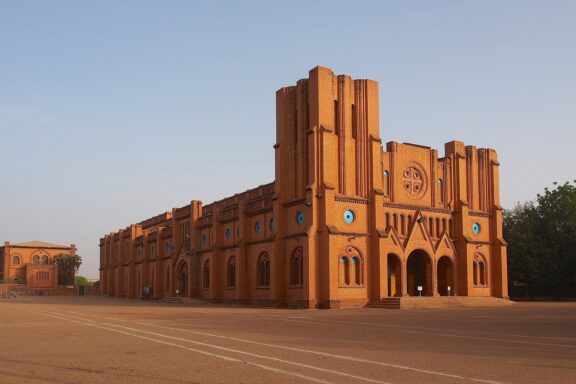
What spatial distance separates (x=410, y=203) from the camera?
162 ft

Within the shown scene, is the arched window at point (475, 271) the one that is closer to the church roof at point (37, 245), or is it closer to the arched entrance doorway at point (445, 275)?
the arched entrance doorway at point (445, 275)

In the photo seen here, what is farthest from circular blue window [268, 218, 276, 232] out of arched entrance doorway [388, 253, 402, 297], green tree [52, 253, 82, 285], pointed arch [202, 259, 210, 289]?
green tree [52, 253, 82, 285]

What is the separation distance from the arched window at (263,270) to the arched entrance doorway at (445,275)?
15.0m

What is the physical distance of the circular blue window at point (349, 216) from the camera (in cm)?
4438

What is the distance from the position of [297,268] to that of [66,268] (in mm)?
95319

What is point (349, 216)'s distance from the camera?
146 feet

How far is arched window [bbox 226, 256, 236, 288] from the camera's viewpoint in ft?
179

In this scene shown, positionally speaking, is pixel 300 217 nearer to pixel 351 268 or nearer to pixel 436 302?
pixel 351 268

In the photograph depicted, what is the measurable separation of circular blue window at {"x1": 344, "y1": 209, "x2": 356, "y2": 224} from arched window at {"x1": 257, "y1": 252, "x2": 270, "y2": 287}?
800 centimetres

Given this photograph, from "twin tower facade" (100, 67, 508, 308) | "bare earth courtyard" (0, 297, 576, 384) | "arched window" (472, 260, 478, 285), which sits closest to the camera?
"bare earth courtyard" (0, 297, 576, 384)

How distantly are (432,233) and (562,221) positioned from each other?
18812mm

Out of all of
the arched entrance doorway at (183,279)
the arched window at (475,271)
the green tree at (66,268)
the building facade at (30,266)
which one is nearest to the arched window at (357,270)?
the arched window at (475,271)

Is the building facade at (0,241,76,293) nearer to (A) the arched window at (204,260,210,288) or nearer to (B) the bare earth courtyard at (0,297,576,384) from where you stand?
(A) the arched window at (204,260,210,288)

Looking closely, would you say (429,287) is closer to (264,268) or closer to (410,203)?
(410,203)
